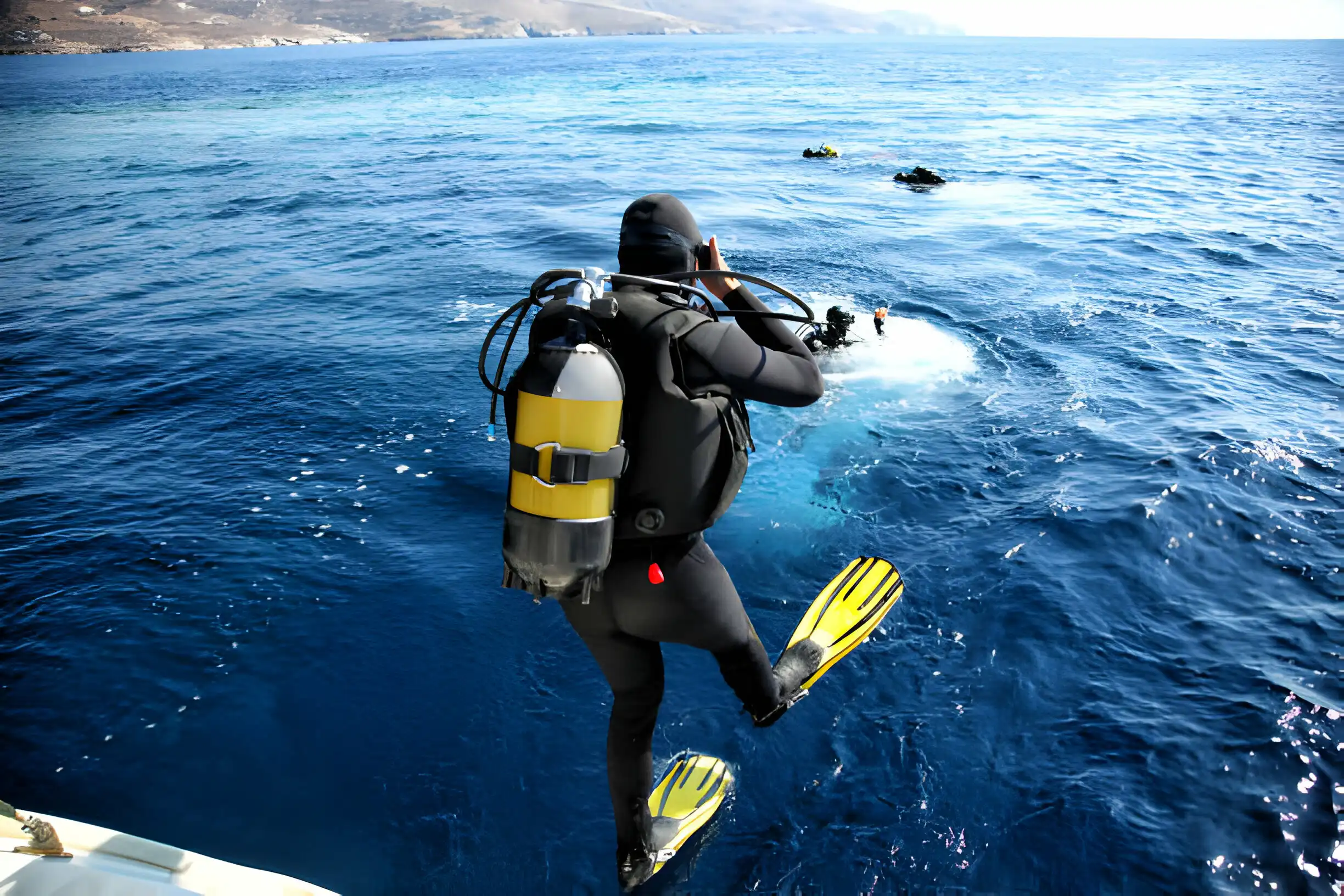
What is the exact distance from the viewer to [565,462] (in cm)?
259

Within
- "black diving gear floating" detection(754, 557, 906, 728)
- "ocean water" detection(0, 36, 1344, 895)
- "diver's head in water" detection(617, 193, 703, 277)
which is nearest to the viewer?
"diver's head in water" detection(617, 193, 703, 277)

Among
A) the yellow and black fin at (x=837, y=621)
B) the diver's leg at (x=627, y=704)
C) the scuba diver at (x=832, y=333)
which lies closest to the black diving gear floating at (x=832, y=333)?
the scuba diver at (x=832, y=333)

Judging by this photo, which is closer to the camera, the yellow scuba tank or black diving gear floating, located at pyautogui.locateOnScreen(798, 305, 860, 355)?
the yellow scuba tank

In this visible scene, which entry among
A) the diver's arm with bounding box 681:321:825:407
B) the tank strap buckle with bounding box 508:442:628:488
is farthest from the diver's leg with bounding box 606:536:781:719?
the diver's arm with bounding box 681:321:825:407

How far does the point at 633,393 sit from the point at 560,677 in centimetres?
286

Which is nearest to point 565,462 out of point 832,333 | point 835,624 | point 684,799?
point 684,799

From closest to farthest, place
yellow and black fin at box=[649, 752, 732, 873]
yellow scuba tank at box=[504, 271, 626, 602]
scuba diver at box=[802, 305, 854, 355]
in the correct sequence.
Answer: yellow scuba tank at box=[504, 271, 626, 602]
yellow and black fin at box=[649, 752, 732, 873]
scuba diver at box=[802, 305, 854, 355]

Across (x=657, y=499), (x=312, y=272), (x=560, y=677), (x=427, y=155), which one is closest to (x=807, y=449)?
(x=560, y=677)

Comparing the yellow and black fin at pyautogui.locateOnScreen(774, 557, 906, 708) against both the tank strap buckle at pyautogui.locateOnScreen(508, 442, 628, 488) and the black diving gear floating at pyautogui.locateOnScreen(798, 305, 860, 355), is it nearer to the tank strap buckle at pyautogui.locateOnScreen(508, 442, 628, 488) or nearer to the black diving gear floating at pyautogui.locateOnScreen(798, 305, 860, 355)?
the tank strap buckle at pyautogui.locateOnScreen(508, 442, 628, 488)

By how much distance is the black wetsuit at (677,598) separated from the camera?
9.43 feet

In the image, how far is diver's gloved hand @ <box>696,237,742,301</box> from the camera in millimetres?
3119

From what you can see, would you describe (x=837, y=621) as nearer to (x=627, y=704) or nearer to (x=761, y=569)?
(x=761, y=569)

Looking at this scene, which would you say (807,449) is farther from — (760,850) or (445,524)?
(760,850)

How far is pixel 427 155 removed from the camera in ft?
104
